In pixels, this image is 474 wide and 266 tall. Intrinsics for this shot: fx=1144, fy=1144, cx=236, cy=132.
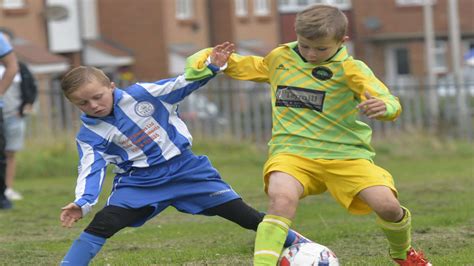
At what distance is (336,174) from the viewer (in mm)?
6691

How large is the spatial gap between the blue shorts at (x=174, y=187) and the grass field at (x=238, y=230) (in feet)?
2.63

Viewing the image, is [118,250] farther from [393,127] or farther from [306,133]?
[393,127]

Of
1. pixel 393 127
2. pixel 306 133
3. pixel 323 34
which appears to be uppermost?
pixel 323 34

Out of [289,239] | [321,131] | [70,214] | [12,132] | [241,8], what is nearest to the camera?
[70,214]

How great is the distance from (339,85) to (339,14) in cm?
42

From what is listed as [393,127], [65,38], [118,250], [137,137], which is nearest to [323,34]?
[137,137]

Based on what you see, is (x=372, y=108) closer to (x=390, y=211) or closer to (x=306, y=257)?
(x=390, y=211)

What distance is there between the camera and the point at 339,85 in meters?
6.72

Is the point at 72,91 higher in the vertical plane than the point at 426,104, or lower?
higher

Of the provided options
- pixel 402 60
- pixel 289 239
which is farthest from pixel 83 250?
pixel 402 60

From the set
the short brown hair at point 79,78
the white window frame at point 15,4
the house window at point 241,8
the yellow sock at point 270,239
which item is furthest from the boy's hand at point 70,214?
the house window at point 241,8

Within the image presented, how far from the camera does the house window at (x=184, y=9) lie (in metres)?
40.9

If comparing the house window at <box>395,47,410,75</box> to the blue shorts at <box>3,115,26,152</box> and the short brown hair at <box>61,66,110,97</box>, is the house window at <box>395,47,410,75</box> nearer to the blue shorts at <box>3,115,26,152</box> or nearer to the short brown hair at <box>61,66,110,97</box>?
the blue shorts at <box>3,115,26,152</box>

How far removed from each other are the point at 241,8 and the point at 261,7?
8.34 feet
